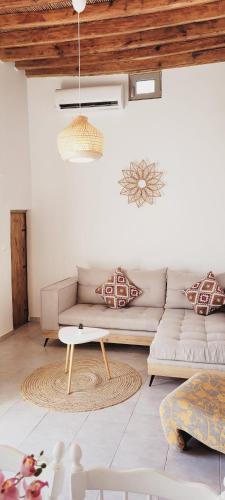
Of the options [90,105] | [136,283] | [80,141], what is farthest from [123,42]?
[136,283]

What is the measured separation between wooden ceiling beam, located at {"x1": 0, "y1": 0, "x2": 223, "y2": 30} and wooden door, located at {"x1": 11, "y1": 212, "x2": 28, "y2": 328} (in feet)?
7.61

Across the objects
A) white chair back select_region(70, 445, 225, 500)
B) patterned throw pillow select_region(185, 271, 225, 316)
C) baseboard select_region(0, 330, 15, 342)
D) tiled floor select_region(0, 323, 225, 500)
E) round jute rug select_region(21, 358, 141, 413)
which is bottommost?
tiled floor select_region(0, 323, 225, 500)

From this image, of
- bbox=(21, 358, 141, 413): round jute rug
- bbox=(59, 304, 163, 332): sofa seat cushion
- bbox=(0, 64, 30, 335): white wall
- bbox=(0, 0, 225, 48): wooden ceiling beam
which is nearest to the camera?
bbox=(21, 358, 141, 413): round jute rug

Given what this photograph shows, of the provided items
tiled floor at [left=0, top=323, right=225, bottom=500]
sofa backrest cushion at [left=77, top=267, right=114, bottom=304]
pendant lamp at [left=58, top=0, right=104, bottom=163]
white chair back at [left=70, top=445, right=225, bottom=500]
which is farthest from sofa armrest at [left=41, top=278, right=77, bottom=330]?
white chair back at [left=70, top=445, right=225, bottom=500]

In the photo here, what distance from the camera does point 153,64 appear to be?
4.72 m

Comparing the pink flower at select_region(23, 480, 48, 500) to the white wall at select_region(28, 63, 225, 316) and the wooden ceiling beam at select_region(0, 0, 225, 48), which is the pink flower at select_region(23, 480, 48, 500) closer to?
the wooden ceiling beam at select_region(0, 0, 225, 48)

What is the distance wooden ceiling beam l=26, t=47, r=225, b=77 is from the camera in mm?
4539

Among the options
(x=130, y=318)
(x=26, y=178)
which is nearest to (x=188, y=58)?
(x=26, y=178)

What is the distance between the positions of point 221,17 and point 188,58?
41.4 inches

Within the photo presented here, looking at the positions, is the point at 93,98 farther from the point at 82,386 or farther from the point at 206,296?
the point at 82,386

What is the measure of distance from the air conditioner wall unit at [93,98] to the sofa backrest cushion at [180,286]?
2.34m

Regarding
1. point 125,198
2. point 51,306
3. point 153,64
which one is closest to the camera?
point 51,306

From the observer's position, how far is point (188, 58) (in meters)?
4.61

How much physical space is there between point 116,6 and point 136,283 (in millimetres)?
2944
